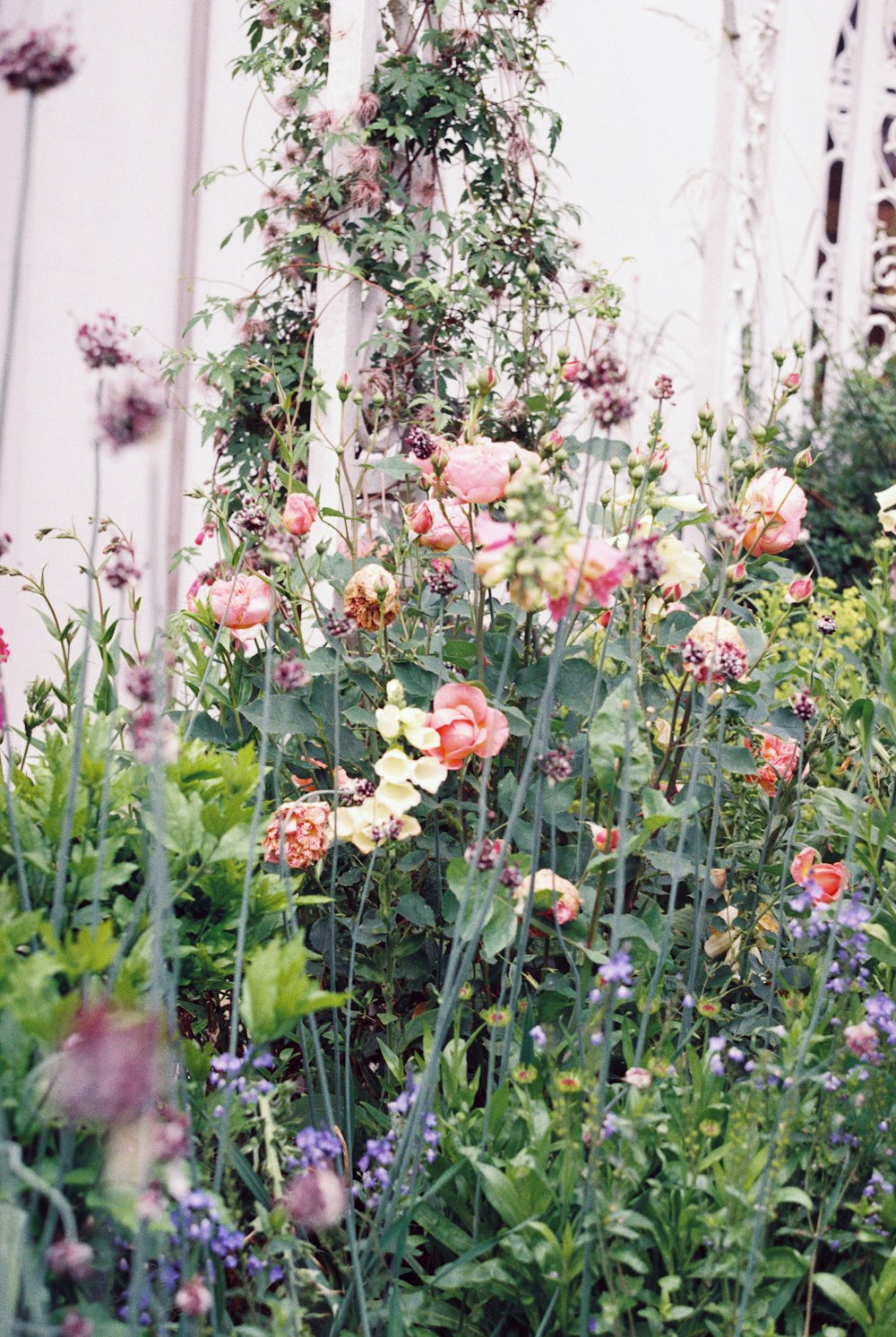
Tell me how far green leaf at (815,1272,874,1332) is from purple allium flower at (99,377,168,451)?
32.3 inches

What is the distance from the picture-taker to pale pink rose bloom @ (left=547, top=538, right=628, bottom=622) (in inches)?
31.4

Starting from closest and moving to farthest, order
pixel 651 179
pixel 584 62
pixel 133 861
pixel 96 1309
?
pixel 96 1309 < pixel 133 861 < pixel 584 62 < pixel 651 179

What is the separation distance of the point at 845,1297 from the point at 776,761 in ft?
2.04

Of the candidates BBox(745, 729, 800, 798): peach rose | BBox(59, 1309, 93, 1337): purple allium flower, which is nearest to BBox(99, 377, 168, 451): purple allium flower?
BBox(59, 1309, 93, 1337): purple allium flower

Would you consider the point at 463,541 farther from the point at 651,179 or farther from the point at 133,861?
the point at 651,179

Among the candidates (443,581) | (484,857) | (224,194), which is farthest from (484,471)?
(224,194)

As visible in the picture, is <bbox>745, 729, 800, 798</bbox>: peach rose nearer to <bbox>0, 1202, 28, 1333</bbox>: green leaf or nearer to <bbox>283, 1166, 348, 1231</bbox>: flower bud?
<bbox>283, 1166, 348, 1231</bbox>: flower bud

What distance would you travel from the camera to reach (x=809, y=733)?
138 cm

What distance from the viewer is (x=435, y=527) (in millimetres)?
1302

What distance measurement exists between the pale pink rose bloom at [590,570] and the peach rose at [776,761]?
1.97 ft

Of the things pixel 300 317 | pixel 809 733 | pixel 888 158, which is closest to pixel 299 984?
pixel 809 733

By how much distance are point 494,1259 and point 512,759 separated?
22.7 inches

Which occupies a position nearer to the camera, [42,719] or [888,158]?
[42,719]

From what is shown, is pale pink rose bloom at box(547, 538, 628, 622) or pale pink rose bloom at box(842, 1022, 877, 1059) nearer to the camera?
pale pink rose bloom at box(547, 538, 628, 622)
